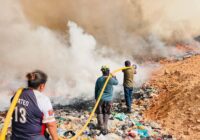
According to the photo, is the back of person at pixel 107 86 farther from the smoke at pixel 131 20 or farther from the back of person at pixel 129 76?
the smoke at pixel 131 20

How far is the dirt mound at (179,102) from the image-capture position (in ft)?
24.9

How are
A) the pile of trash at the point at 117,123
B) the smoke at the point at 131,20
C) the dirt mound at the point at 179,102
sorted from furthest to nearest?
the smoke at the point at 131,20 → the dirt mound at the point at 179,102 → the pile of trash at the point at 117,123

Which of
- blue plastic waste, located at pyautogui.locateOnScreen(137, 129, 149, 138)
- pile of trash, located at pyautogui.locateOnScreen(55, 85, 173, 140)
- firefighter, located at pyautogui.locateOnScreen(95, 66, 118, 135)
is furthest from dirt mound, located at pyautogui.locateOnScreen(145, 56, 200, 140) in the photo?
firefighter, located at pyautogui.locateOnScreen(95, 66, 118, 135)

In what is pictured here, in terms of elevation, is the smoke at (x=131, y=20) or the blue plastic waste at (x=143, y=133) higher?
the smoke at (x=131, y=20)

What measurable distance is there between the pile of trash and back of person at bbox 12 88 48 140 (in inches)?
138

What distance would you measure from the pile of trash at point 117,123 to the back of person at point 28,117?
3.51 metres

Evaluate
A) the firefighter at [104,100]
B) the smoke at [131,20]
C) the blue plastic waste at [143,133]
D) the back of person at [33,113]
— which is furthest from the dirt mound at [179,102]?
the back of person at [33,113]

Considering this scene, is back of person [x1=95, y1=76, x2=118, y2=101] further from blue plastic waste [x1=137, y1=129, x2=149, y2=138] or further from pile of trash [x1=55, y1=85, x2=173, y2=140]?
blue plastic waste [x1=137, y1=129, x2=149, y2=138]

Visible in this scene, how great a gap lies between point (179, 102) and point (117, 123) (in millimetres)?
1643

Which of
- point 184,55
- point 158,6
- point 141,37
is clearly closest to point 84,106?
point 184,55

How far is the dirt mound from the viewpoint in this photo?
299 inches

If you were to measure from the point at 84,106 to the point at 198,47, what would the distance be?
29.3 feet

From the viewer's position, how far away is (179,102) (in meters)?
8.71

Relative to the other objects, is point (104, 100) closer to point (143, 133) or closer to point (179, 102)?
point (143, 133)
